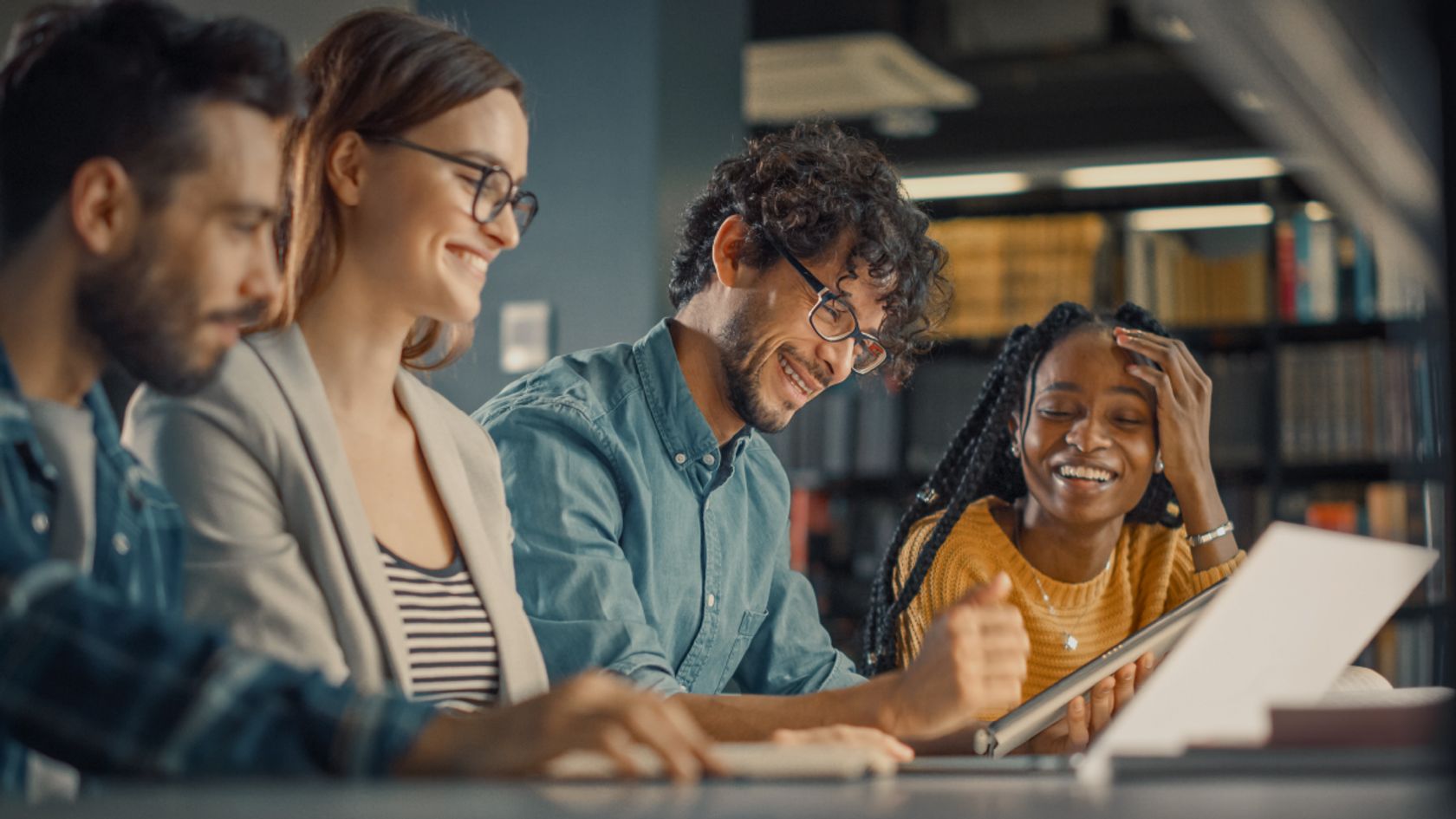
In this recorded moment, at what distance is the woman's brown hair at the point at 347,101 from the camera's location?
1367mm

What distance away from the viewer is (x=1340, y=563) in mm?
969

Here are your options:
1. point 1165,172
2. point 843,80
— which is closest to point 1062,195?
point 1165,172

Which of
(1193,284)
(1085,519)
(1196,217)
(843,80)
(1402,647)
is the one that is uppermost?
(843,80)

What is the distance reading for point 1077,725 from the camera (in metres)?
1.67

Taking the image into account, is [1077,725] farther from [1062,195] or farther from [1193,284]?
[1062,195]

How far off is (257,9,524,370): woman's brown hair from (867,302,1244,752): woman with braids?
43.3 inches

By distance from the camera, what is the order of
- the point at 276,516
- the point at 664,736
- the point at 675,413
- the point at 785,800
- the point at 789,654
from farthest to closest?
the point at 789,654 → the point at 675,413 → the point at 276,516 → the point at 664,736 → the point at 785,800

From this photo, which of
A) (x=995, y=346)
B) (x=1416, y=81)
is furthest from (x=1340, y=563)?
(x=995, y=346)

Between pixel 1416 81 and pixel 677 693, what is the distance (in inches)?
41.1

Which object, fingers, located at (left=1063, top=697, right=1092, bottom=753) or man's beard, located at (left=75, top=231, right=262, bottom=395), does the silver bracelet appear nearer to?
fingers, located at (left=1063, top=697, right=1092, bottom=753)

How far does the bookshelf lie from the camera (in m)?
4.06

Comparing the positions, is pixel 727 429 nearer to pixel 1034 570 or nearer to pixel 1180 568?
pixel 1034 570

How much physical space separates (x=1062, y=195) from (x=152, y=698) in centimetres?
467

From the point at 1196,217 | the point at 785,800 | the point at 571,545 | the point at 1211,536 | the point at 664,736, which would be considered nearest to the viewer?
the point at 785,800
